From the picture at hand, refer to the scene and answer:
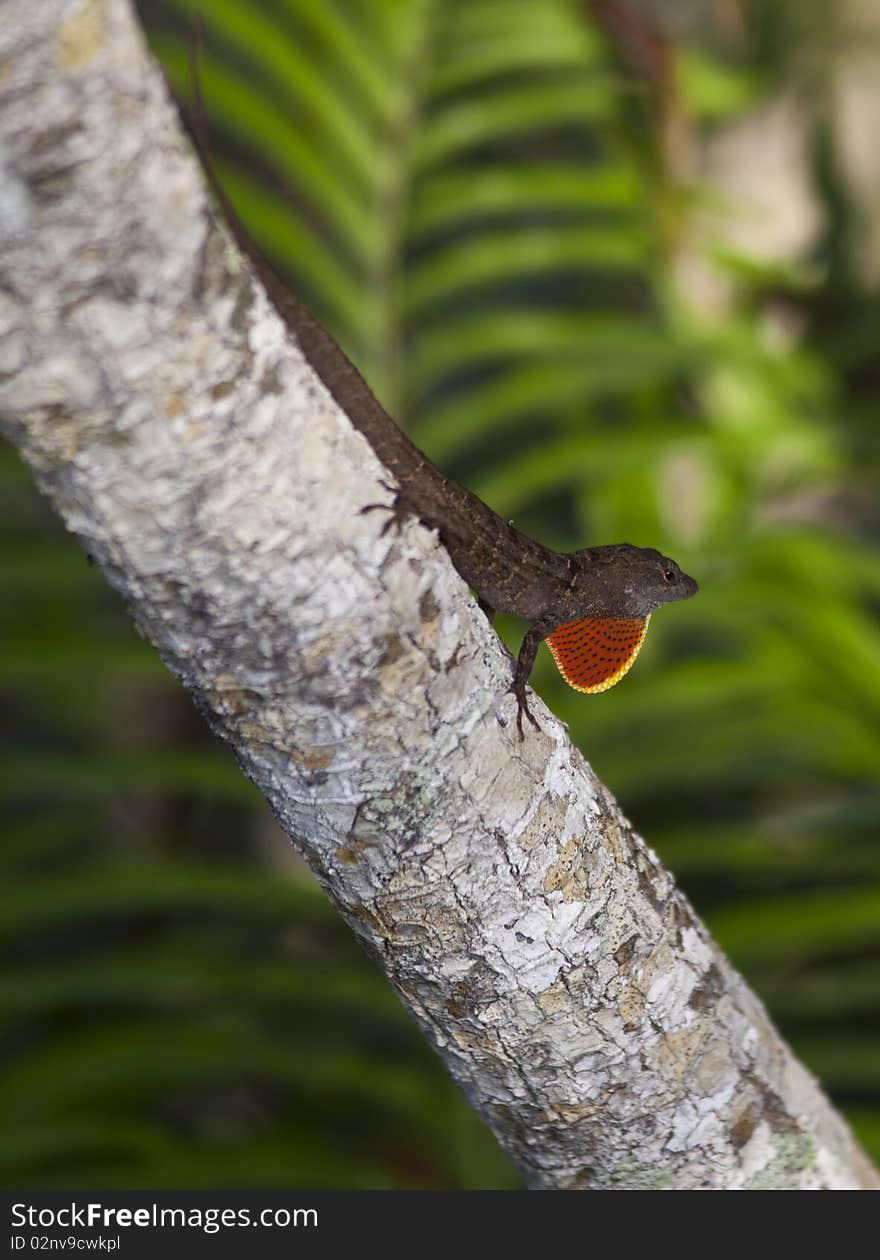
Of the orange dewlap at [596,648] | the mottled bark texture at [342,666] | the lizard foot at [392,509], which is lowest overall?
the mottled bark texture at [342,666]

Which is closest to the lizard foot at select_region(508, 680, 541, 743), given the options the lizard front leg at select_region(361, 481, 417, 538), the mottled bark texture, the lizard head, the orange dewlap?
the mottled bark texture

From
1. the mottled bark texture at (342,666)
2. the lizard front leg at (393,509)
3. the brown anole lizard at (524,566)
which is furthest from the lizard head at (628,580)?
the lizard front leg at (393,509)

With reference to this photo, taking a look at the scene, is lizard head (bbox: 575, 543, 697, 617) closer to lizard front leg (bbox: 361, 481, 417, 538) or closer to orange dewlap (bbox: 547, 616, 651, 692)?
orange dewlap (bbox: 547, 616, 651, 692)

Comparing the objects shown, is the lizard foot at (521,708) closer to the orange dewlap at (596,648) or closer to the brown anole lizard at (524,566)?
the brown anole lizard at (524,566)

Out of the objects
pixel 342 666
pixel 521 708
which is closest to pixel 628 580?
pixel 521 708

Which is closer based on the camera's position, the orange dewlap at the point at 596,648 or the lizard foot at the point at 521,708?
the lizard foot at the point at 521,708

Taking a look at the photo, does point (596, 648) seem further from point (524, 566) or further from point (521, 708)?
point (521, 708)
